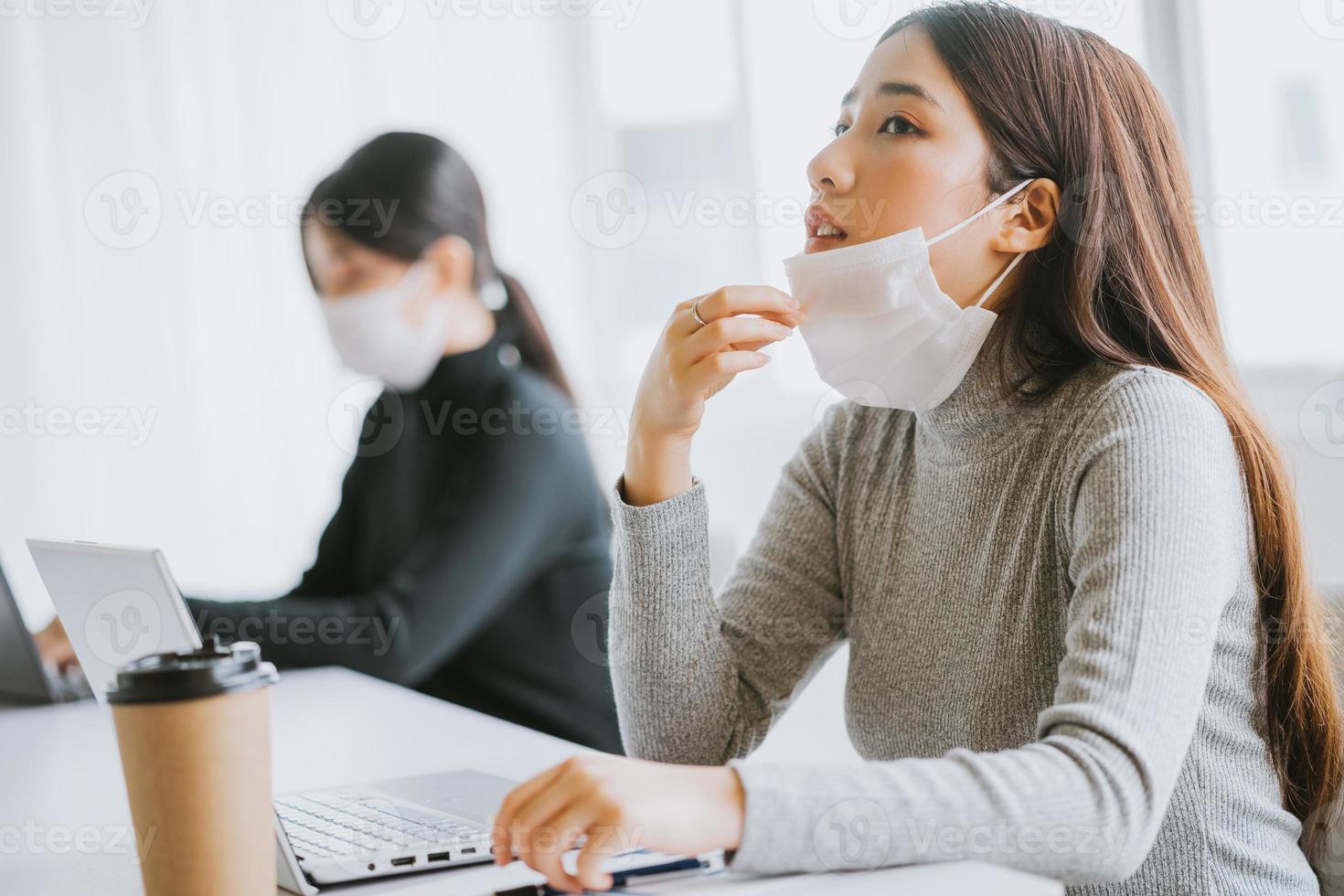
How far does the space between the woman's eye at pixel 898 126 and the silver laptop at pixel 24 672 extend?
4.12 feet

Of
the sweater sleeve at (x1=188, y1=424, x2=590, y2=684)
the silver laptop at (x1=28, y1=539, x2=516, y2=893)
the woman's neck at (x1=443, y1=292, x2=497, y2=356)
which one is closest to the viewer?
the silver laptop at (x1=28, y1=539, x2=516, y2=893)

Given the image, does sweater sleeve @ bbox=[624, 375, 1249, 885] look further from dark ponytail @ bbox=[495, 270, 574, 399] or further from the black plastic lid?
dark ponytail @ bbox=[495, 270, 574, 399]

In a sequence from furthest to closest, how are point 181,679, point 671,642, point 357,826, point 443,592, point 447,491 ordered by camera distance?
1. point 447,491
2. point 443,592
3. point 671,642
4. point 357,826
5. point 181,679

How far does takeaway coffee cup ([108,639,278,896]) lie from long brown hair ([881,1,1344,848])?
76 cm

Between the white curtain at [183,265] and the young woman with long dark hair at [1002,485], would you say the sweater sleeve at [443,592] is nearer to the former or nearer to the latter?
the young woman with long dark hair at [1002,485]

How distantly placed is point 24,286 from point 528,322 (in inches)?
59.7

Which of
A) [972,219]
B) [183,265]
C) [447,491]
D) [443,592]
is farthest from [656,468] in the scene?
[183,265]

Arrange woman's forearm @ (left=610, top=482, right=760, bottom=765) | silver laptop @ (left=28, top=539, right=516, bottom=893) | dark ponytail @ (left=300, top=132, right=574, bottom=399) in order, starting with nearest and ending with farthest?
Answer: 1. silver laptop @ (left=28, top=539, right=516, bottom=893)
2. woman's forearm @ (left=610, top=482, right=760, bottom=765)
3. dark ponytail @ (left=300, top=132, right=574, bottom=399)

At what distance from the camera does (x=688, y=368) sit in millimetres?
1106

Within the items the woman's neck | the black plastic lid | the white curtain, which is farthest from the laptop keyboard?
the white curtain

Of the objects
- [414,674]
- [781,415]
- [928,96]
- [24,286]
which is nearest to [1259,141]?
[781,415]

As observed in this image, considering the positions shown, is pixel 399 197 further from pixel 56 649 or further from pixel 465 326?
pixel 56 649

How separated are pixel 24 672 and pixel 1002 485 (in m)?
1.32

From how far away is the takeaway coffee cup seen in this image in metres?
0.63
